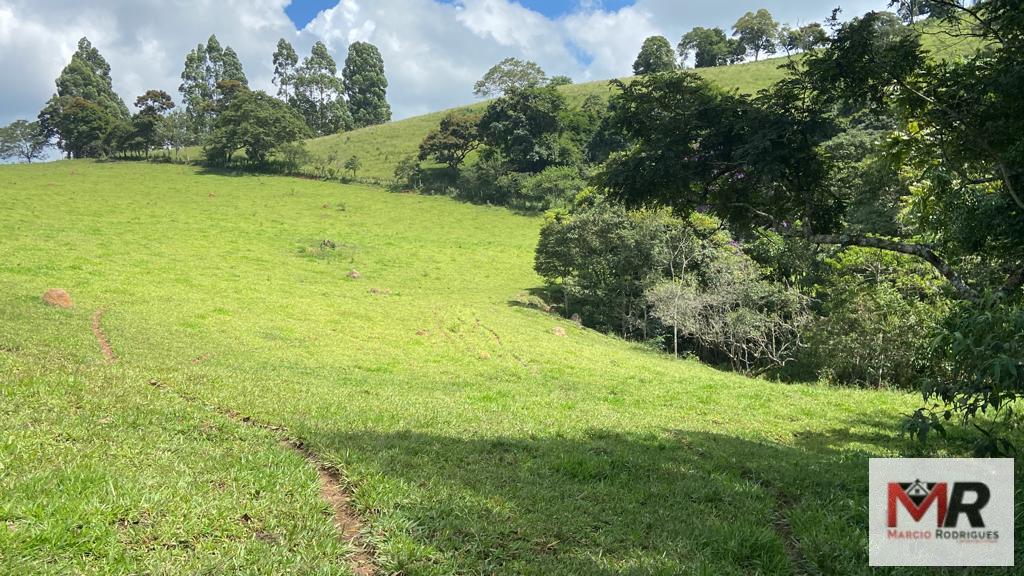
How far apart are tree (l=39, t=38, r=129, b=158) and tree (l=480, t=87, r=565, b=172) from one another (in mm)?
52043

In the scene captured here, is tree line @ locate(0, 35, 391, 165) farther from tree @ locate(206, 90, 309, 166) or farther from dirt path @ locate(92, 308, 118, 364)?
dirt path @ locate(92, 308, 118, 364)

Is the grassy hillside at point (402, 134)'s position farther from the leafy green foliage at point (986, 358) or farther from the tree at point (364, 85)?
the leafy green foliage at point (986, 358)

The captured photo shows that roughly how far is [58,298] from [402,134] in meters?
75.3

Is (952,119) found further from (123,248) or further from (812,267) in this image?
(123,248)

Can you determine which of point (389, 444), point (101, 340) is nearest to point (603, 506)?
point (389, 444)

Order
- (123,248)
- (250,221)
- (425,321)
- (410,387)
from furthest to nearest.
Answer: (250,221), (123,248), (425,321), (410,387)

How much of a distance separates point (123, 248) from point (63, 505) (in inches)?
1244

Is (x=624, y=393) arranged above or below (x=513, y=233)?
below

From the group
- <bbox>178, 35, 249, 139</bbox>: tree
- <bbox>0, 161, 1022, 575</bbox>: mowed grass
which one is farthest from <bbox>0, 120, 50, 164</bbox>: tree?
<bbox>0, 161, 1022, 575</bbox>: mowed grass

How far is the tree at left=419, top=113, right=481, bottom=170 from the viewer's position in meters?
70.4

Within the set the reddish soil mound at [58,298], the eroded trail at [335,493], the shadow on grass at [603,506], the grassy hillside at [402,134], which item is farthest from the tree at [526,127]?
the shadow on grass at [603,506]

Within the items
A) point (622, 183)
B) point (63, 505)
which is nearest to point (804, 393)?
point (622, 183)

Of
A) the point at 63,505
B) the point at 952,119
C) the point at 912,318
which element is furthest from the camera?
the point at 912,318

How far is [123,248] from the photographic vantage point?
30203 millimetres
